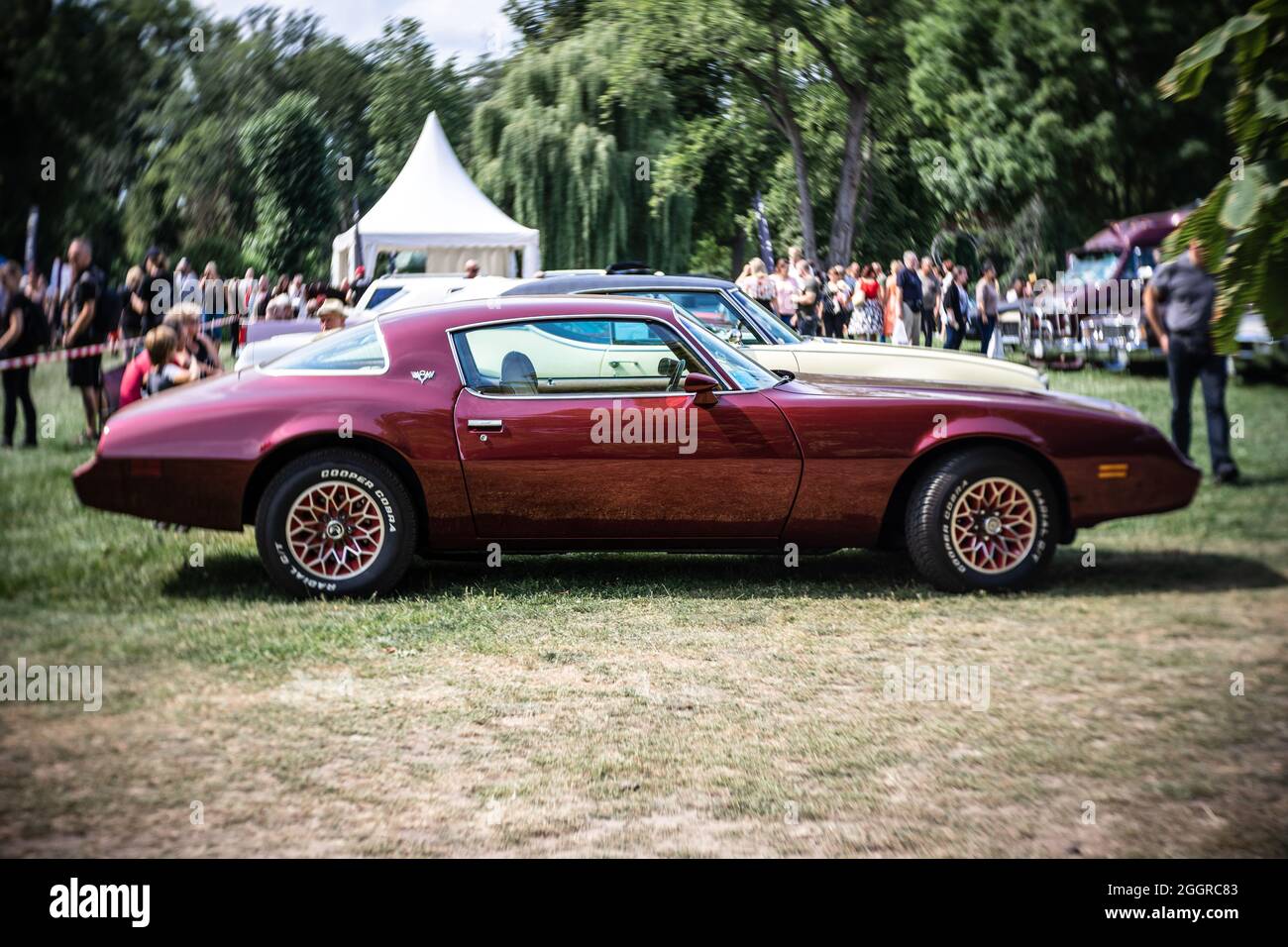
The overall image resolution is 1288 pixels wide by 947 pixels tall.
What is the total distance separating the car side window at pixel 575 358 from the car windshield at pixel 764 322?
88.4 inches

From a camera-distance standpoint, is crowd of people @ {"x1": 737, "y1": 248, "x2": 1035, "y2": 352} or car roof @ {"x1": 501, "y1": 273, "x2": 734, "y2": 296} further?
car roof @ {"x1": 501, "y1": 273, "x2": 734, "y2": 296}

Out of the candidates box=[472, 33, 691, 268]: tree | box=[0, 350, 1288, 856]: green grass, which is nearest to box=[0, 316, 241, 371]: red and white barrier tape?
box=[0, 350, 1288, 856]: green grass

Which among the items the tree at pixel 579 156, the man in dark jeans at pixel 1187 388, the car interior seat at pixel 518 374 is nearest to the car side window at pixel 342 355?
the car interior seat at pixel 518 374

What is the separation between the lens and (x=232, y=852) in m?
2.38

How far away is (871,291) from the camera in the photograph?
6.27 meters

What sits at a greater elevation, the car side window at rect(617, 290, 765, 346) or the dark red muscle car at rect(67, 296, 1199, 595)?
the car side window at rect(617, 290, 765, 346)

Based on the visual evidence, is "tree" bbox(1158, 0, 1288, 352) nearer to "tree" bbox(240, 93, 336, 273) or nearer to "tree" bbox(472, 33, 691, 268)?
"tree" bbox(240, 93, 336, 273)

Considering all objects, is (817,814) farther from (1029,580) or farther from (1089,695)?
(1029,580)

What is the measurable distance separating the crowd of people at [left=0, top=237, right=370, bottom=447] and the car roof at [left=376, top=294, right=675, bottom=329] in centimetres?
30

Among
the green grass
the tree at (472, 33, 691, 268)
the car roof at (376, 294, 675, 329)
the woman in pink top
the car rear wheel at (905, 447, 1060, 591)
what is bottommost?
the green grass

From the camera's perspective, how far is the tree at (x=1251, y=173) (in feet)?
3.76

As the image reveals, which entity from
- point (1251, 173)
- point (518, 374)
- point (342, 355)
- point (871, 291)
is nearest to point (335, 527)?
point (342, 355)

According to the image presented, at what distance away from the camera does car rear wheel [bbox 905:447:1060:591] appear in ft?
15.5
